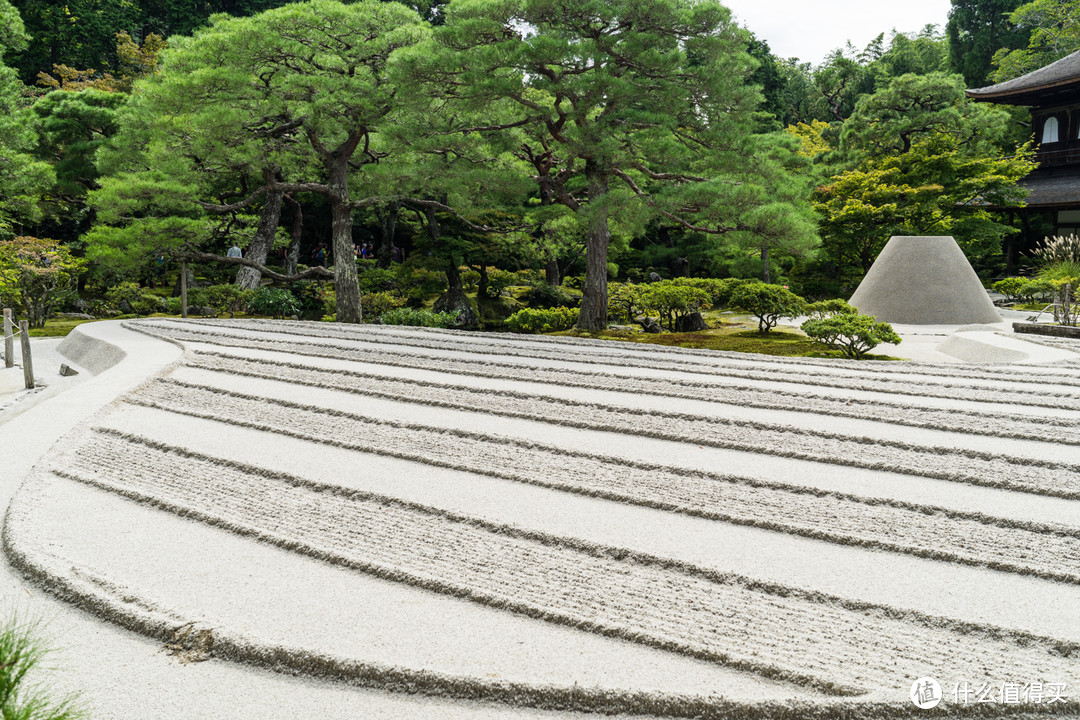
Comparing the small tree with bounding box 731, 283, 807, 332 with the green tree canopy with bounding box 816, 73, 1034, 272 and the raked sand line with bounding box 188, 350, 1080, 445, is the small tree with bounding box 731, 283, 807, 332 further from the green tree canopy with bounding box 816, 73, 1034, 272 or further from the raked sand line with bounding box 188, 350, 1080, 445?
the green tree canopy with bounding box 816, 73, 1034, 272

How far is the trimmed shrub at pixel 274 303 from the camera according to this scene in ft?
43.7

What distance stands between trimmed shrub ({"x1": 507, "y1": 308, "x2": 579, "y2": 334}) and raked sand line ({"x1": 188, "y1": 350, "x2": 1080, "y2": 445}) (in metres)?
4.99

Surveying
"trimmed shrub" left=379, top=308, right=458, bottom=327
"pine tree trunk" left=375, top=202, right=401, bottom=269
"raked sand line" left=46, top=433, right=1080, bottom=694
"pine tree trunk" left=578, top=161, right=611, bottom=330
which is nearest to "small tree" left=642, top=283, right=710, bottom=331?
"pine tree trunk" left=578, top=161, right=611, bottom=330

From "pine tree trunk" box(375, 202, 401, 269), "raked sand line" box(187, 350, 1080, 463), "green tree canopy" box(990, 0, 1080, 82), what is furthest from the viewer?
"green tree canopy" box(990, 0, 1080, 82)

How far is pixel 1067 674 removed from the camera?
6.79ft

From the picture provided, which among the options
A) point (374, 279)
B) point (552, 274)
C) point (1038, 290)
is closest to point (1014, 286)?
point (1038, 290)

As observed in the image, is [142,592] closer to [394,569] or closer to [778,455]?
[394,569]

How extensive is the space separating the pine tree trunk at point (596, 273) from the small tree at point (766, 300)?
6.64ft

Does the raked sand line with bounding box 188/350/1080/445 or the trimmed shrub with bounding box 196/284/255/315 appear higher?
the trimmed shrub with bounding box 196/284/255/315

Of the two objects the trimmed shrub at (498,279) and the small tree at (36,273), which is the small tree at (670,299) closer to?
the trimmed shrub at (498,279)

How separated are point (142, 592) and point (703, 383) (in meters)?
4.31

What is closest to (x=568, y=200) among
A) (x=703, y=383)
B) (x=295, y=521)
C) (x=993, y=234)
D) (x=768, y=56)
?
(x=703, y=383)

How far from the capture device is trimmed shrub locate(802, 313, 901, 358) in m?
8.45

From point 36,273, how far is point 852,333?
1384cm
